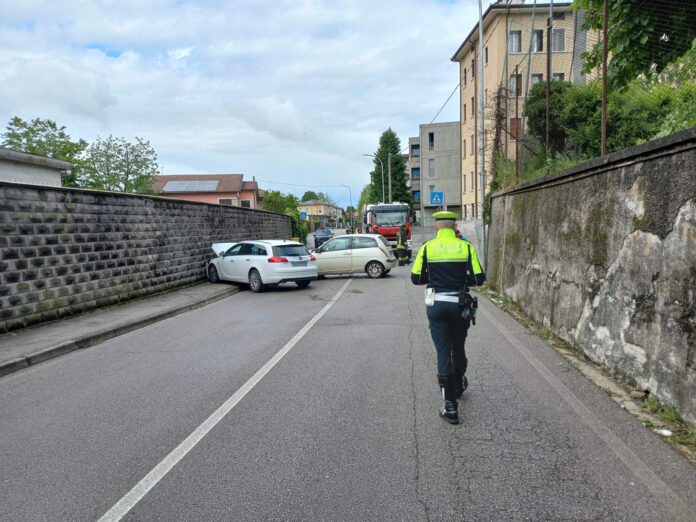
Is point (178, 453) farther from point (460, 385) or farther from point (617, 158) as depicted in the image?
point (617, 158)

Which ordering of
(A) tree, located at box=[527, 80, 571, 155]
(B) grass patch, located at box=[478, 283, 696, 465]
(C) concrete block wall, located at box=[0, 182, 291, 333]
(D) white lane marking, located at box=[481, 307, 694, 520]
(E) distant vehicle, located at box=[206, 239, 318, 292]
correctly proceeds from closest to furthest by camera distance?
(D) white lane marking, located at box=[481, 307, 694, 520], (B) grass patch, located at box=[478, 283, 696, 465], (C) concrete block wall, located at box=[0, 182, 291, 333], (E) distant vehicle, located at box=[206, 239, 318, 292], (A) tree, located at box=[527, 80, 571, 155]

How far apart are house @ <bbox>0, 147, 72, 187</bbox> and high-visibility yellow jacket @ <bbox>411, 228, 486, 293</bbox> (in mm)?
12557

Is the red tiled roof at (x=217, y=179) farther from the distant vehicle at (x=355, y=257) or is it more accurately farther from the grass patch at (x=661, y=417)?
the grass patch at (x=661, y=417)

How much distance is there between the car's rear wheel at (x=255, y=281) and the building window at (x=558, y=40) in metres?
10.3

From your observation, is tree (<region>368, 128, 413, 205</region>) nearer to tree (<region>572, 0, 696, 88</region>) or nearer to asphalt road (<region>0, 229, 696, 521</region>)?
tree (<region>572, 0, 696, 88</region>)

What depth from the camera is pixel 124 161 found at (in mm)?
51250

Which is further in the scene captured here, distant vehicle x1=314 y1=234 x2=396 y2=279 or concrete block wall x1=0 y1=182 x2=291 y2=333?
distant vehicle x1=314 y1=234 x2=396 y2=279

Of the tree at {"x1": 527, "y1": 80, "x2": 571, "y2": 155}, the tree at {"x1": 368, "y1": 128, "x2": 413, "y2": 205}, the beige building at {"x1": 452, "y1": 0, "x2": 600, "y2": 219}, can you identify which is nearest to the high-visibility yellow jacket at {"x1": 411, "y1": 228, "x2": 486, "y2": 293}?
the beige building at {"x1": 452, "y1": 0, "x2": 600, "y2": 219}

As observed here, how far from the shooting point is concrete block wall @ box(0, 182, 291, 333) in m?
8.93

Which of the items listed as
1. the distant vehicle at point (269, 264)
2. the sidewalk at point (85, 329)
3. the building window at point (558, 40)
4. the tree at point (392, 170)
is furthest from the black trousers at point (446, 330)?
the tree at point (392, 170)

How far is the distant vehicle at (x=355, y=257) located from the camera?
18.4 m

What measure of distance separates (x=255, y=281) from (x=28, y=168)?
7342 mm

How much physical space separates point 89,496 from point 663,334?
15.7ft

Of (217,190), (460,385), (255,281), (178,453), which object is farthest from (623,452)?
(217,190)
